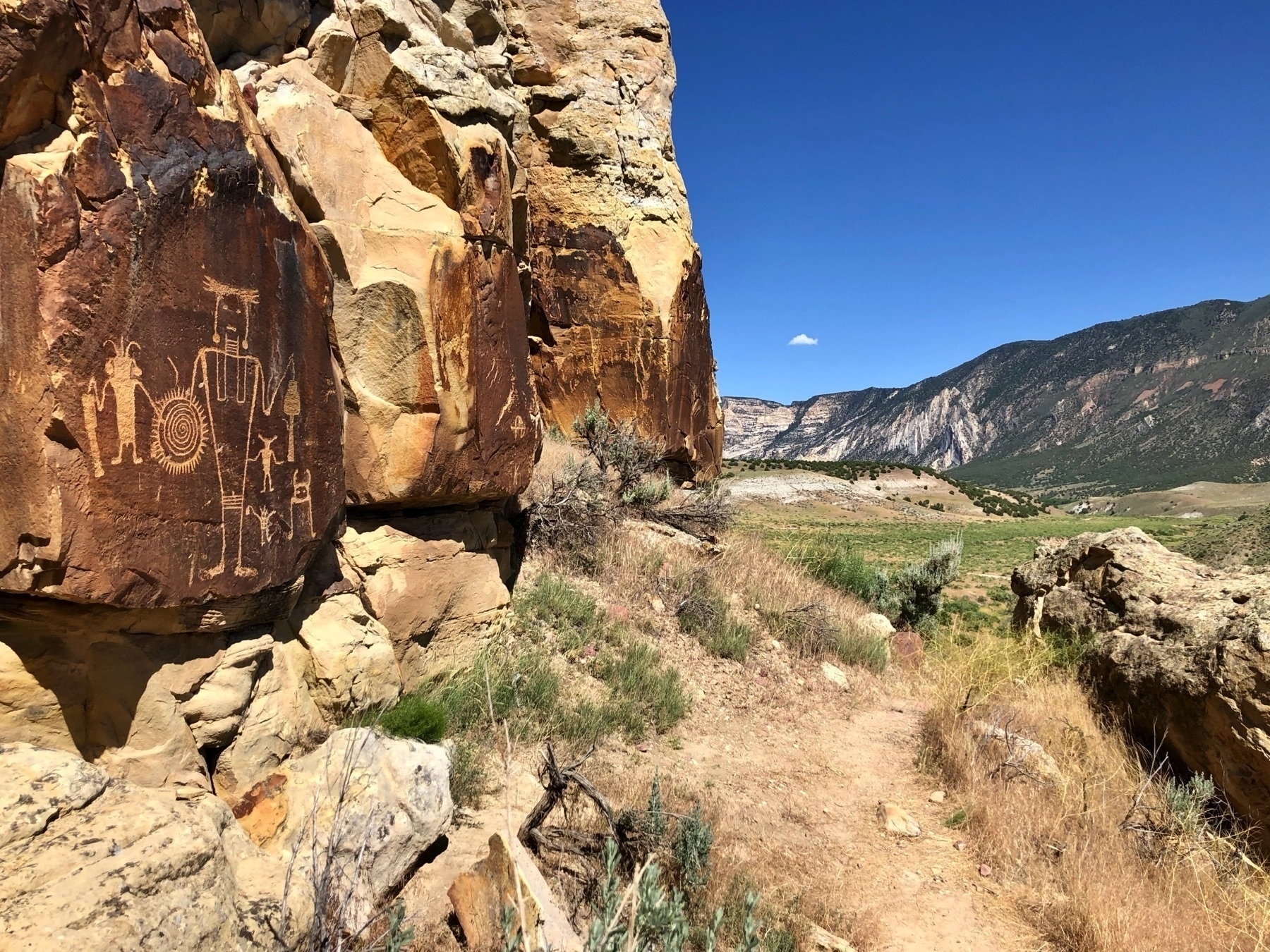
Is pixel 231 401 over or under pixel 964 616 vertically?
over

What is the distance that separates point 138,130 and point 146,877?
112 inches

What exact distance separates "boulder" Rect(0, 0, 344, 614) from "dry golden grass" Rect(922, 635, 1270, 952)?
4.47 metres

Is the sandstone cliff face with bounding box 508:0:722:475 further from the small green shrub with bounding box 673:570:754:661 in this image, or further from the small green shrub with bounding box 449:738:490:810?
the small green shrub with bounding box 449:738:490:810

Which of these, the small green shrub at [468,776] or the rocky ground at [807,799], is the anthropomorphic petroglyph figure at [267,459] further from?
the rocky ground at [807,799]

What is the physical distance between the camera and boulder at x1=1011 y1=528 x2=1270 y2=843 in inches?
188

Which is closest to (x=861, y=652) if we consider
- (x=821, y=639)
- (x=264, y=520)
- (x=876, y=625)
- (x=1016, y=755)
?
(x=821, y=639)

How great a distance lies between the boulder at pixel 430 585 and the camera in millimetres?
4926

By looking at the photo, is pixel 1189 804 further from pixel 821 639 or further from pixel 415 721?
pixel 415 721

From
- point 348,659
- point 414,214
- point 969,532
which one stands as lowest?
point 969,532

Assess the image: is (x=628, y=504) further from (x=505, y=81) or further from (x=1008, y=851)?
(x=1008, y=851)

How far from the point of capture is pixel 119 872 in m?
2.31

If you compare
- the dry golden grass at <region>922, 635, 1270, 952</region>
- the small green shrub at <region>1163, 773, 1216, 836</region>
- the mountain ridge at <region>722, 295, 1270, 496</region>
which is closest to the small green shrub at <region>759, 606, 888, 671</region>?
the dry golden grass at <region>922, 635, 1270, 952</region>

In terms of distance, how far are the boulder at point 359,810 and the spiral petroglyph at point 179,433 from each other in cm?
147

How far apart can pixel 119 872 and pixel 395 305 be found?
3.43 metres
